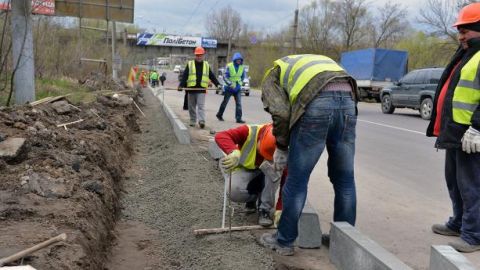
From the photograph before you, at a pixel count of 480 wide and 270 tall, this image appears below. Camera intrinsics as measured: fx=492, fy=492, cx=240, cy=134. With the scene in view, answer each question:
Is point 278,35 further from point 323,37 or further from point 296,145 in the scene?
point 296,145

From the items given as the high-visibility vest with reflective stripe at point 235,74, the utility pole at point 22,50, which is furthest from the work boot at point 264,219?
the high-visibility vest with reflective stripe at point 235,74

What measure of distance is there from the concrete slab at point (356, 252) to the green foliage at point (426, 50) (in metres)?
34.1

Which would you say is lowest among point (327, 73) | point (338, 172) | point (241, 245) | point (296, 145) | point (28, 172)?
point (241, 245)

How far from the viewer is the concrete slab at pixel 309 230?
4117mm

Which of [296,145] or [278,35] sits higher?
[278,35]

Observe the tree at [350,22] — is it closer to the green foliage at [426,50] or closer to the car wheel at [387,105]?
the green foliage at [426,50]

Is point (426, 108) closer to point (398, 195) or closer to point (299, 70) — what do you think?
point (398, 195)

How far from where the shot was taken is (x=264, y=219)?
15.2 feet

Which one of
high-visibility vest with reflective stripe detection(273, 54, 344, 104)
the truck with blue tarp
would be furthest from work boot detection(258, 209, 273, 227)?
the truck with blue tarp

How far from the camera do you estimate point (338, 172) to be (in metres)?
3.99

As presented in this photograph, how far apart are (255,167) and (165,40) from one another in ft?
235

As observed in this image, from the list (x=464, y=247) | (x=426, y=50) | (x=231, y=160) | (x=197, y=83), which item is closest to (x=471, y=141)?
(x=464, y=247)

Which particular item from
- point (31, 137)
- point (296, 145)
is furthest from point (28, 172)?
point (296, 145)

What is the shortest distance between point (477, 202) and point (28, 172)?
4.15 metres
